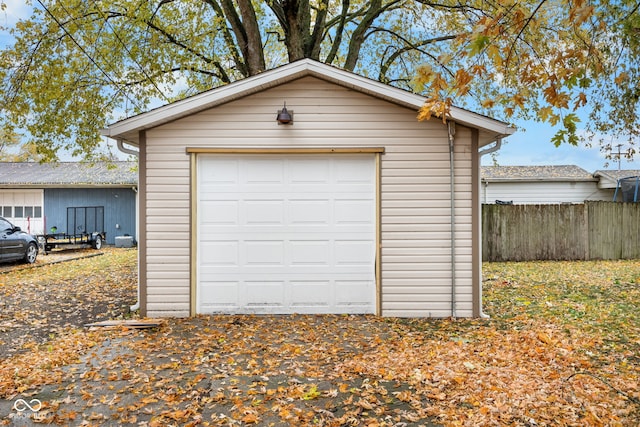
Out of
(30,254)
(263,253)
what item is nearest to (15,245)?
(30,254)

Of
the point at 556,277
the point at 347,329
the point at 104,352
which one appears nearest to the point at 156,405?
the point at 104,352

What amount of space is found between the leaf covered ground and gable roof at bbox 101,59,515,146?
272 centimetres

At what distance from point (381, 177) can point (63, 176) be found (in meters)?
17.9

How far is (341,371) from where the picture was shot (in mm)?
4285

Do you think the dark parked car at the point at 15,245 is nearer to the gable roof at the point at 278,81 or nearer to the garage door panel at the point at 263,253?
the gable roof at the point at 278,81

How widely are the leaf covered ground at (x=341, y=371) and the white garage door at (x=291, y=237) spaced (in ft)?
1.19

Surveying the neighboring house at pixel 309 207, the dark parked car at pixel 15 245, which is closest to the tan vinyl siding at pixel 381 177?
the neighboring house at pixel 309 207

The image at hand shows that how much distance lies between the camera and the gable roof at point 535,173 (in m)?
19.0

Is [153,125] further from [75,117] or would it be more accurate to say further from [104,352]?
[75,117]

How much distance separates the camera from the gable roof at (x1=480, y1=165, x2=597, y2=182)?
19.0m

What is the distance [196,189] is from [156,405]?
3477 millimetres

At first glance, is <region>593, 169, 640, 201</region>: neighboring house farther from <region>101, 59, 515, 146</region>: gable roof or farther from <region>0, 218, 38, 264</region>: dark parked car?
<region>0, 218, 38, 264</region>: dark parked car

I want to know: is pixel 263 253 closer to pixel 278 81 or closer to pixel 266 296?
pixel 266 296

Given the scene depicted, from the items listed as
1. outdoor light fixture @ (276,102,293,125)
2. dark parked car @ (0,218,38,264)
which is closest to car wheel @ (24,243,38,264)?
dark parked car @ (0,218,38,264)
